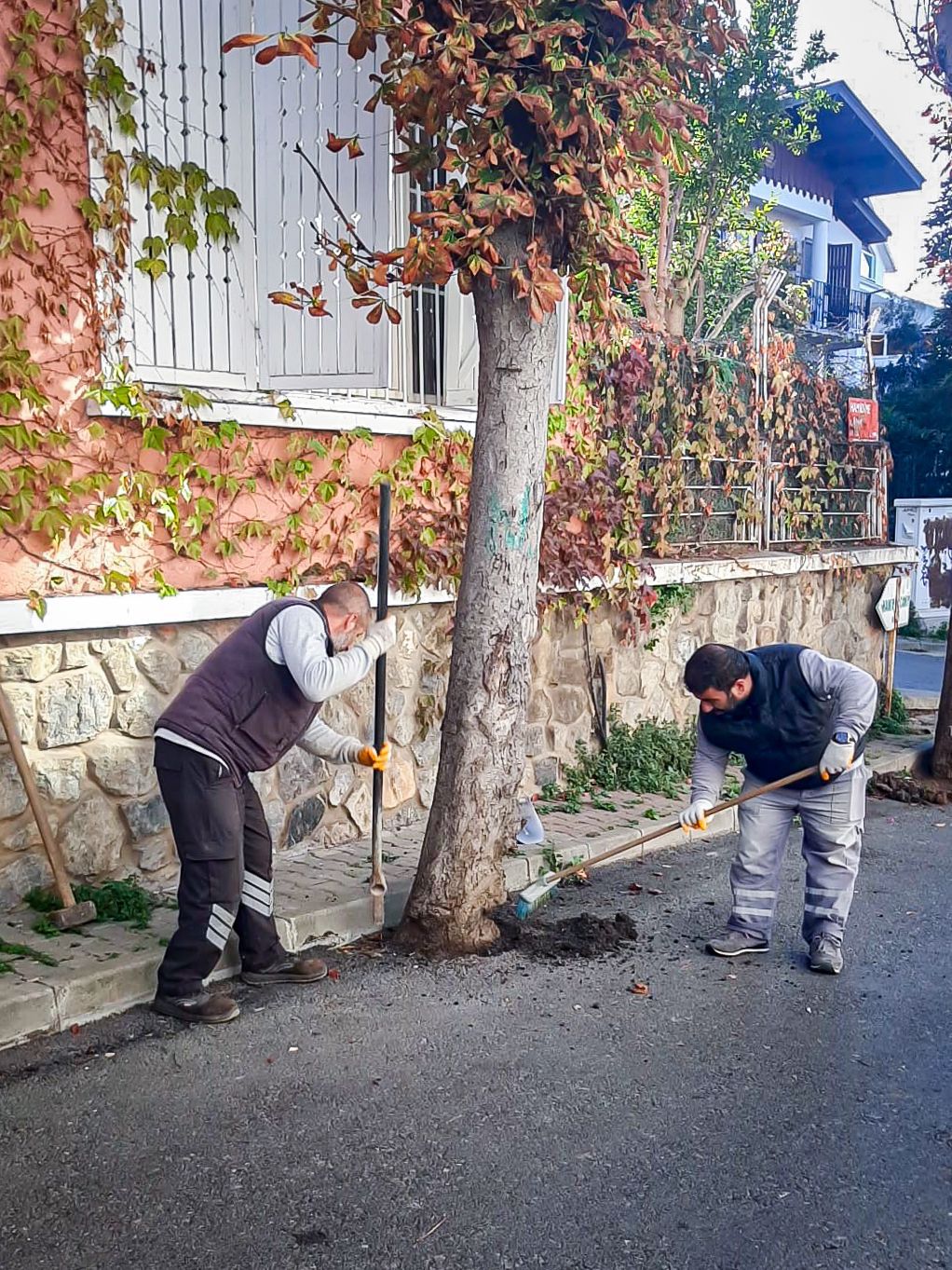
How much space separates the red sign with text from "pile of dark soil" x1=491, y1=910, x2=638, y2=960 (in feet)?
23.5

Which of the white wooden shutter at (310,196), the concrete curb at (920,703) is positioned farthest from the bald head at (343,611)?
the concrete curb at (920,703)

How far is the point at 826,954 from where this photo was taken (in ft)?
16.5

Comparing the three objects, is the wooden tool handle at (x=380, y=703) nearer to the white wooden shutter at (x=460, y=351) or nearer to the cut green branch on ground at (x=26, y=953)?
the cut green branch on ground at (x=26, y=953)

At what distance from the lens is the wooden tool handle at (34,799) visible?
469 centimetres

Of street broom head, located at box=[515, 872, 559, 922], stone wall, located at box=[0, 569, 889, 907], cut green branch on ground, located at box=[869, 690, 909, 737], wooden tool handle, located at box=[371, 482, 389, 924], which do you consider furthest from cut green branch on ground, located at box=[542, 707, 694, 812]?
cut green branch on ground, located at box=[869, 690, 909, 737]

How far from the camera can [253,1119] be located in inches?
143

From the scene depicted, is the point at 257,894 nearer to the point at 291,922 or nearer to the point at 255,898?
the point at 255,898

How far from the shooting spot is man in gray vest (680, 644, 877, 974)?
5.02 m

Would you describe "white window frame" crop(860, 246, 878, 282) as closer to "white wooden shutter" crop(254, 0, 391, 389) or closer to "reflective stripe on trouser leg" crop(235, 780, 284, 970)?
"white wooden shutter" crop(254, 0, 391, 389)

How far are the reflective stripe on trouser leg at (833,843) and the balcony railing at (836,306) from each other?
18562 millimetres

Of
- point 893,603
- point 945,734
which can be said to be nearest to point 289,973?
point 945,734

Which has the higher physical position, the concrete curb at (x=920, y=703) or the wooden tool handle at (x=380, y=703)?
the wooden tool handle at (x=380, y=703)

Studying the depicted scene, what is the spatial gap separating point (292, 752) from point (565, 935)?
5.75 feet

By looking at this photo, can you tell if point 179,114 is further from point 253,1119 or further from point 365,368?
point 253,1119
